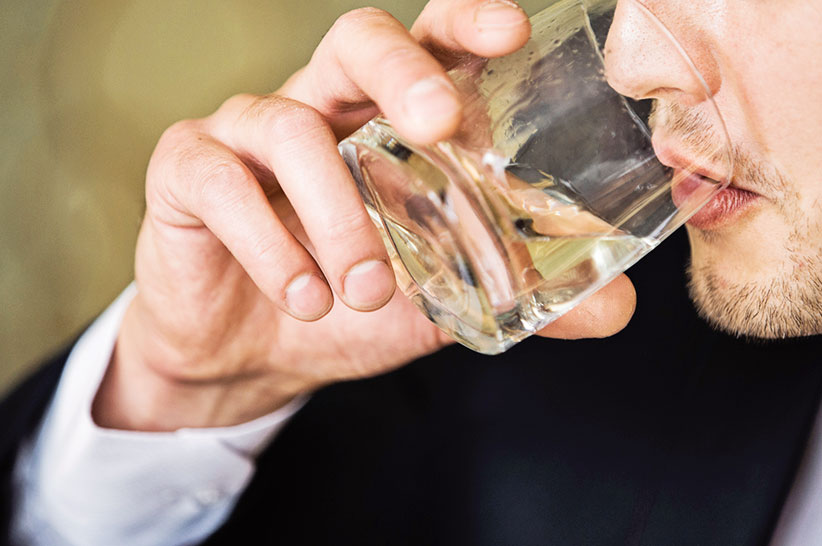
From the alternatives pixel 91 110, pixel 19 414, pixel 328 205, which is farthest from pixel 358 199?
pixel 91 110

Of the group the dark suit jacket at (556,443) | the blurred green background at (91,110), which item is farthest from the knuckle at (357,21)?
the blurred green background at (91,110)

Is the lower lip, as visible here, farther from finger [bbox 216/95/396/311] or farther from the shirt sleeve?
the shirt sleeve

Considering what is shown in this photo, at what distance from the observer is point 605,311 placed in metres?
0.50

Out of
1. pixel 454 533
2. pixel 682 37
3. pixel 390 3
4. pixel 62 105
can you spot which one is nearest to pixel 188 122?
pixel 682 37

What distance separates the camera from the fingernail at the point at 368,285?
427 millimetres

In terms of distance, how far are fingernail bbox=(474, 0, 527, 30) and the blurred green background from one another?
1.03 m

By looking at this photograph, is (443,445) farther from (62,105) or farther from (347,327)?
(62,105)

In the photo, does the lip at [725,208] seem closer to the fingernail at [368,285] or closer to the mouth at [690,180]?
the mouth at [690,180]

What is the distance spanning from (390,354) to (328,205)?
0.95 ft

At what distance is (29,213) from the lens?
1.51m

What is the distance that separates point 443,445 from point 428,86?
548mm

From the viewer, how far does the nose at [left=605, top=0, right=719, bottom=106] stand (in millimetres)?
327

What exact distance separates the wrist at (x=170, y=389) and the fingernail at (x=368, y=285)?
13.4 inches

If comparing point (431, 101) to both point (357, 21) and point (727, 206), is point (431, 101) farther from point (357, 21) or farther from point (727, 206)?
point (727, 206)
